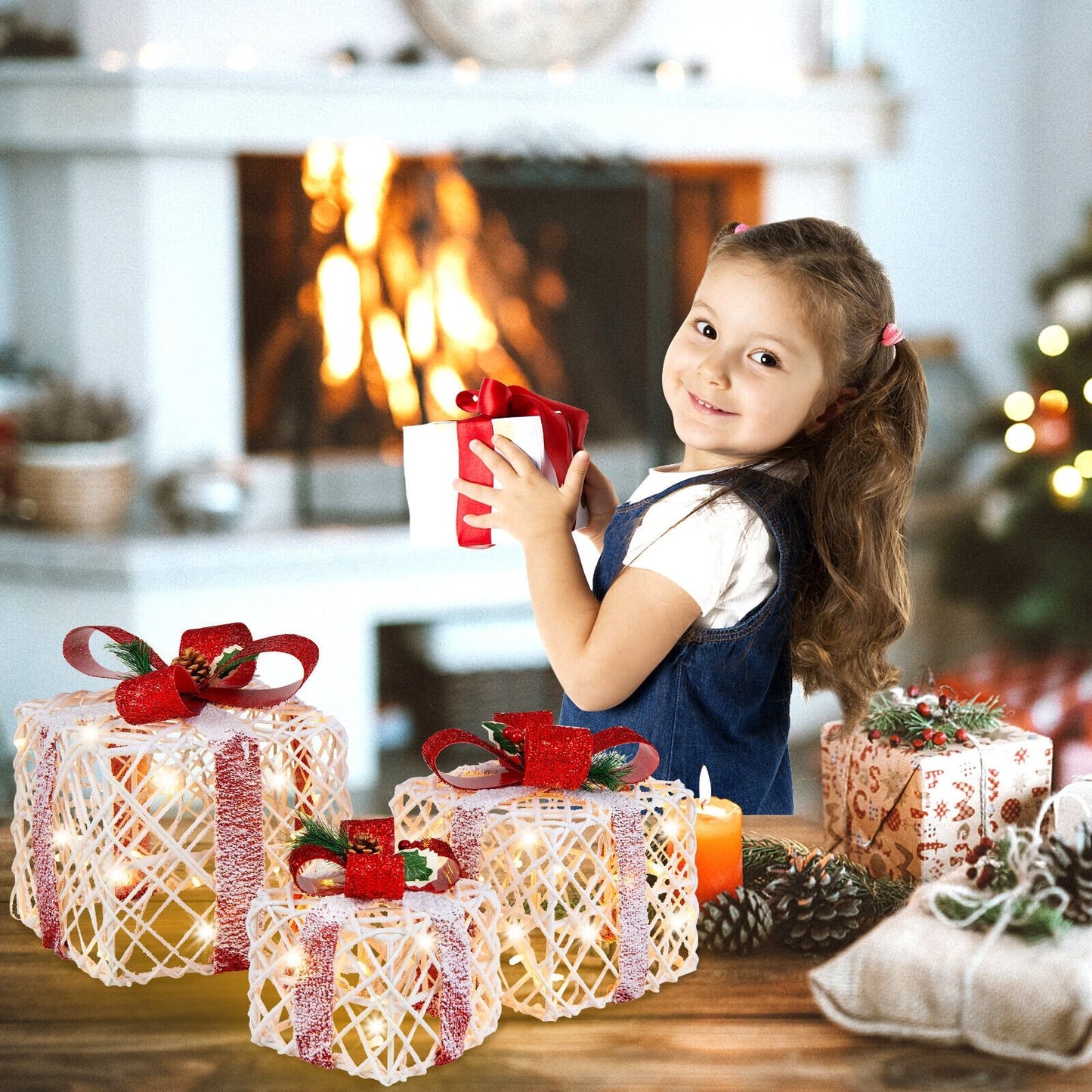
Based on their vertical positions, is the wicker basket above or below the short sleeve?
below

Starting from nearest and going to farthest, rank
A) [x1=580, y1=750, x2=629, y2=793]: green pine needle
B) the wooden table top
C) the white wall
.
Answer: the wooden table top
[x1=580, y1=750, x2=629, y2=793]: green pine needle
the white wall

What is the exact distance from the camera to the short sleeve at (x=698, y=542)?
0.93m

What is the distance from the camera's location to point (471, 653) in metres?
3.21

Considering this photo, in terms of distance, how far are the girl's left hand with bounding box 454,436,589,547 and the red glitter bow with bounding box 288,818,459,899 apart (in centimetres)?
28

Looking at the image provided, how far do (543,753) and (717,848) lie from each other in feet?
0.54

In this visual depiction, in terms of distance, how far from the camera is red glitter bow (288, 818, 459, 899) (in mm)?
678

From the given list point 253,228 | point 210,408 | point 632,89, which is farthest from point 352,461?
point 632,89

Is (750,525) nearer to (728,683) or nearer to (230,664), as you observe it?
(728,683)

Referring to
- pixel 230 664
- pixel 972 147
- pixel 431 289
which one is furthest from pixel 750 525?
pixel 972 147

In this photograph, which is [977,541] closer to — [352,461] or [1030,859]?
[352,461]

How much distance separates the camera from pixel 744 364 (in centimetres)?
96

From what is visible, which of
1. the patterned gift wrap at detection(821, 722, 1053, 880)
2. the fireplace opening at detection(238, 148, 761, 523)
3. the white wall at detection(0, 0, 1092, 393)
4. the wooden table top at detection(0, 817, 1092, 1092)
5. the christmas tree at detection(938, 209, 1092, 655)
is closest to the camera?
the wooden table top at detection(0, 817, 1092, 1092)

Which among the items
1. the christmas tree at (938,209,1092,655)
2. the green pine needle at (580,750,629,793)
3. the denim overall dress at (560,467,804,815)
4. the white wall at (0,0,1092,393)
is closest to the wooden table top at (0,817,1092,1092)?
the green pine needle at (580,750,629,793)

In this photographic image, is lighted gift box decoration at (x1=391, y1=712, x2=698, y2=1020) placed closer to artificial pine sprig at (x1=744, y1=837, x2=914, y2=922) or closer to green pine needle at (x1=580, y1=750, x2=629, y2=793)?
green pine needle at (x1=580, y1=750, x2=629, y2=793)
